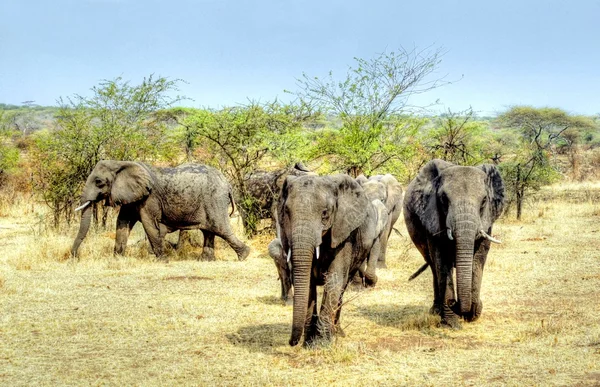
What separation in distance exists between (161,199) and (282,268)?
18.9 ft

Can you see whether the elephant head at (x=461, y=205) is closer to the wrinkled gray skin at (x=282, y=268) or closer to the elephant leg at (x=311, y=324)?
the elephant leg at (x=311, y=324)

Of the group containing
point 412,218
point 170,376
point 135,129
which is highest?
point 135,129

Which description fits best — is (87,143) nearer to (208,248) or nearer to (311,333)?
(208,248)

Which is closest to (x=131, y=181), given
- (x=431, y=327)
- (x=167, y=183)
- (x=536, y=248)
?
(x=167, y=183)

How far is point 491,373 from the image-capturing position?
6898 mm

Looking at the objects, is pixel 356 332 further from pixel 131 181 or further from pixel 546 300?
pixel 131 181

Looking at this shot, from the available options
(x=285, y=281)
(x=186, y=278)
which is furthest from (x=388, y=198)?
(x=285, y=281)

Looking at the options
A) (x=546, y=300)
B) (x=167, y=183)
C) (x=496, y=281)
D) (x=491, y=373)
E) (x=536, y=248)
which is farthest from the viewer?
(x=536, y=248)

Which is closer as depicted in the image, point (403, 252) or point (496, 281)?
point (496, 281)

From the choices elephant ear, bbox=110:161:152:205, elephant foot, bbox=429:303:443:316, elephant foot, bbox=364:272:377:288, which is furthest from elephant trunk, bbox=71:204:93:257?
elephant foot, bbox=429:303:443:316

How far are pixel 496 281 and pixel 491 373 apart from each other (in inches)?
227

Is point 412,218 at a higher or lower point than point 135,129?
lower

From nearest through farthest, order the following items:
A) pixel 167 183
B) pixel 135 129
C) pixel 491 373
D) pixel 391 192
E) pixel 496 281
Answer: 1. pixel 491 373
2. pixel 496 281
3. pixel 391 192
4. pixel 167 183
5. pixel 135 129

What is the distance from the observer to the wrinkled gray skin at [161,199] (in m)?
14.7
